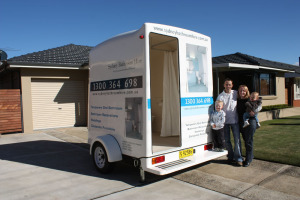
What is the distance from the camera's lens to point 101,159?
5148 millimetres

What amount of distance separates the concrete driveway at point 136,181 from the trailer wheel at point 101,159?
14cm

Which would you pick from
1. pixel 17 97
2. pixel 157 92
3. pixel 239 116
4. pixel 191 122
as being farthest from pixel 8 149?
pixel 239 116

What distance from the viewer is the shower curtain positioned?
20.7ft

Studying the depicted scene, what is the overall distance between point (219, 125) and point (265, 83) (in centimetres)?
1146

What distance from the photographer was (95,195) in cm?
406

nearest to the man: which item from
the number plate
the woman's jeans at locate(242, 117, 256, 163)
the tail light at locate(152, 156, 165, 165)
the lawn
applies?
the woman's jeans at locate(242, 117, 256, 163)

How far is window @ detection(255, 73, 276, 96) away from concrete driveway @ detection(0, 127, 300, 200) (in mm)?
9588

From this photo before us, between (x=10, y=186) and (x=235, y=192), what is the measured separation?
3.92 meters

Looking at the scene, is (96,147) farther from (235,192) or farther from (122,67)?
(235,192)

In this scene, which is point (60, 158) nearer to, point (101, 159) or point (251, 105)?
point (101, 159)

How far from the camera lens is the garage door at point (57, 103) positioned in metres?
11.3

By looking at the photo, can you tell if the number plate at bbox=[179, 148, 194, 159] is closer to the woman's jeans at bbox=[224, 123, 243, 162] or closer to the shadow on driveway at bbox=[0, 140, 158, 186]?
the shadow on driveway at bbox=[0, 140, 158, 186]

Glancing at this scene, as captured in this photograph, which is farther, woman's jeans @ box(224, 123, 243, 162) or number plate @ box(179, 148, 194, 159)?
woman's jeans @ box(224, 123, 243, 162)

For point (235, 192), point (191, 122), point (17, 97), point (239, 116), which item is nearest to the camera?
point (235, 192)
